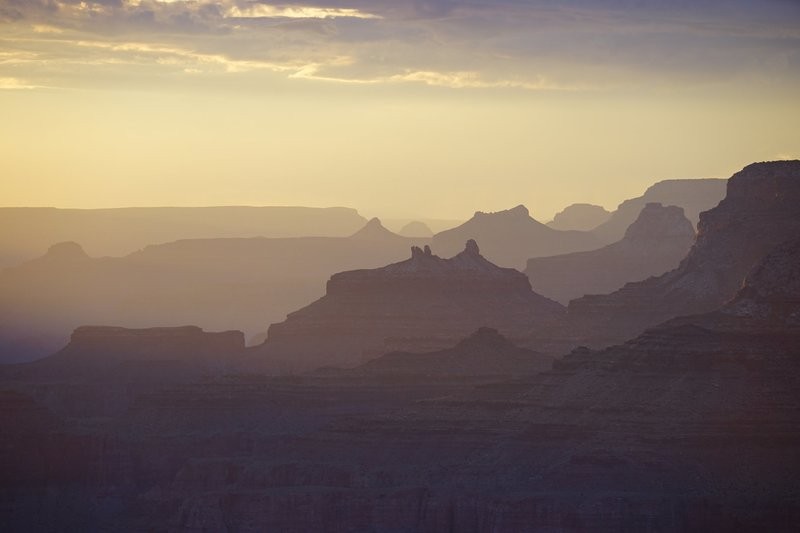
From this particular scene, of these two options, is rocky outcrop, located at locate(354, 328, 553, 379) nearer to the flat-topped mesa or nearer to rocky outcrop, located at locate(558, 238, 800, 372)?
rocky outcrop, located at locate(558, 238, 800, 372)

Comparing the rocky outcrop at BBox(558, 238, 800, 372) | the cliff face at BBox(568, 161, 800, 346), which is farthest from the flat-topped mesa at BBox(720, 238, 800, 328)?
the cliff face at BBox(568, 161, 800, 346)

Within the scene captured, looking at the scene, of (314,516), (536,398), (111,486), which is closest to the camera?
(314,516)

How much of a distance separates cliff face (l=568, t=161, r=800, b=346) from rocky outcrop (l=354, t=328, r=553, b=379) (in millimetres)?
14899

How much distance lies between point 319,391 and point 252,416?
4.32 metres

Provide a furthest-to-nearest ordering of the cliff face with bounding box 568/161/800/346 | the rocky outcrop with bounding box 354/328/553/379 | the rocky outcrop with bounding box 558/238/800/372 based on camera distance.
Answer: the cliff face with bounding box 568/161/800/346 → the rocky outcrop with bounding box 354/328/553/379 → the rocky outcrop with bounding box 558/238/800/372

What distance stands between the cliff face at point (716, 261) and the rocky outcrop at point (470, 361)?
587 inches

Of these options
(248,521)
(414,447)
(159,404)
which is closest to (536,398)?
(414,447)

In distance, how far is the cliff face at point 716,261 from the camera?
608ft

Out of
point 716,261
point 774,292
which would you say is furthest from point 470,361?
point 774,292

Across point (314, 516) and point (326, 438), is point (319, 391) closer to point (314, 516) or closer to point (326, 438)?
point (326, 438)

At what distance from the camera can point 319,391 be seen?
171000 mm

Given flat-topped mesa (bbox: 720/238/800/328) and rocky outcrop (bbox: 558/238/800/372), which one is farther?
flat-topped mesa (bbox: 720/238/800/328)

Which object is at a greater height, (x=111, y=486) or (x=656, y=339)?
(x=656, y=339)

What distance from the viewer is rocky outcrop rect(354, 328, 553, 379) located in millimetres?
171000
